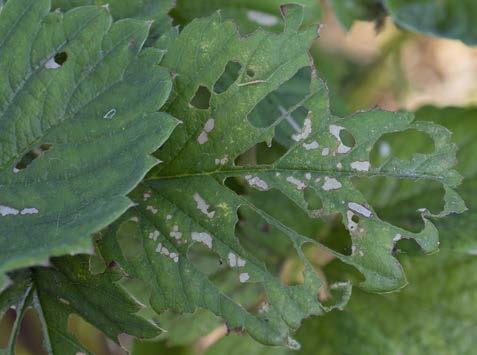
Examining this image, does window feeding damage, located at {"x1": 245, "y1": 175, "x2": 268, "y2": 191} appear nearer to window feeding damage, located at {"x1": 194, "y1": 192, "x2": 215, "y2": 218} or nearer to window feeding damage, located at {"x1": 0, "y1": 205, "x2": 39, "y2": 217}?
window feeding damage, located at {"x1": 194, "y1": 192, "x2": 215, "y2": 218}

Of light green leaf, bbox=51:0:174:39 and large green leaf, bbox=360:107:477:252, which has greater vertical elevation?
light green leaf, bbox=51:0:174:39

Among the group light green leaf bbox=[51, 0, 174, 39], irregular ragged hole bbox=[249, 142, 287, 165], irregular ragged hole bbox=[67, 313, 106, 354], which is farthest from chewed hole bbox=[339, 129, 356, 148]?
irregular ragged hole bbox=[67, 313, 106, 354]

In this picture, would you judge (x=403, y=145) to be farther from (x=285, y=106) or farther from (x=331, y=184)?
(x=331, y=184)

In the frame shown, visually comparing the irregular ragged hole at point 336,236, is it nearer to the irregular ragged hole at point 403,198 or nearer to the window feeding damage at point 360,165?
the irregular ragged hole at point 403,198

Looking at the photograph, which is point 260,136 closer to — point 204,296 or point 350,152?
point 350,152

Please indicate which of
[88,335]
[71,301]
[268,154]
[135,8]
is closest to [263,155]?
[268,154]
